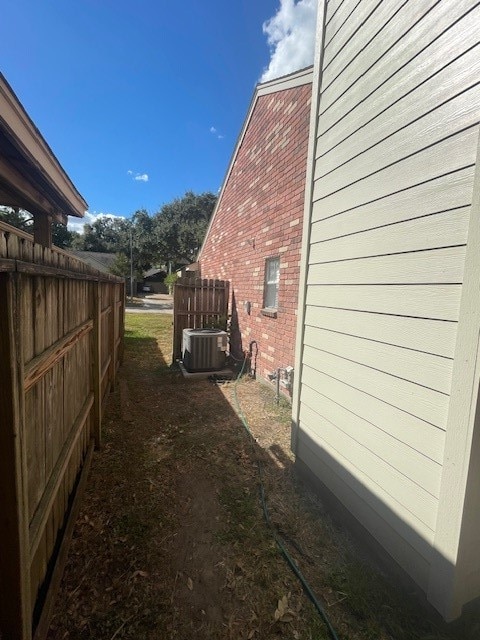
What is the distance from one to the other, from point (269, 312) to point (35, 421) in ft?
14.3

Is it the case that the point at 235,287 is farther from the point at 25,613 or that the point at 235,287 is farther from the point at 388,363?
the point at 25,613

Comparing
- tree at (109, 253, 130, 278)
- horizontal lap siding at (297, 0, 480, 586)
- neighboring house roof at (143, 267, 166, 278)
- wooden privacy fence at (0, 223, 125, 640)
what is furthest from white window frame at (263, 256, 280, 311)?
neighboring house roof at (143, 267, 166, 278)

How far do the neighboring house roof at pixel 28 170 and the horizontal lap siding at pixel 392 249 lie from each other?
232 cm

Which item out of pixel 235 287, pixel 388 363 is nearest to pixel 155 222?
pixel 235 287

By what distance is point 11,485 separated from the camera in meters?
1.10

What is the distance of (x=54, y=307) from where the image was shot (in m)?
1.77

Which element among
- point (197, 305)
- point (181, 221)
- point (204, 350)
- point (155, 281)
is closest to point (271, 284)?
point (204, 350)

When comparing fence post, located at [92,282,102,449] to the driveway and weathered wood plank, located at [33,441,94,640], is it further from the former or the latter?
the driveway

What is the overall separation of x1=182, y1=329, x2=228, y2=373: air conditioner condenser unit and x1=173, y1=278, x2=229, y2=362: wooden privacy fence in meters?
0.78

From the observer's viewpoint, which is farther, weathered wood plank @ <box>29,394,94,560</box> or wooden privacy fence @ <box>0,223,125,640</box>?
weathered wood plank @ <box>29,394,94,560</box>

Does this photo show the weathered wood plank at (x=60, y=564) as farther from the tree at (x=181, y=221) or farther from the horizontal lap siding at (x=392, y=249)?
the tree at (x=181, y=221)

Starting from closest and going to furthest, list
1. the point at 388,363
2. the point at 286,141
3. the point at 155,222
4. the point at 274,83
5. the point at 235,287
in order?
the point at 388,363, the point at 286,141, the point at 274,83, the point at 235,287, the point at 155,222

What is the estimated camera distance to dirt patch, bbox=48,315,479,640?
1641 mm

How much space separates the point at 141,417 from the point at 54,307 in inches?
113
